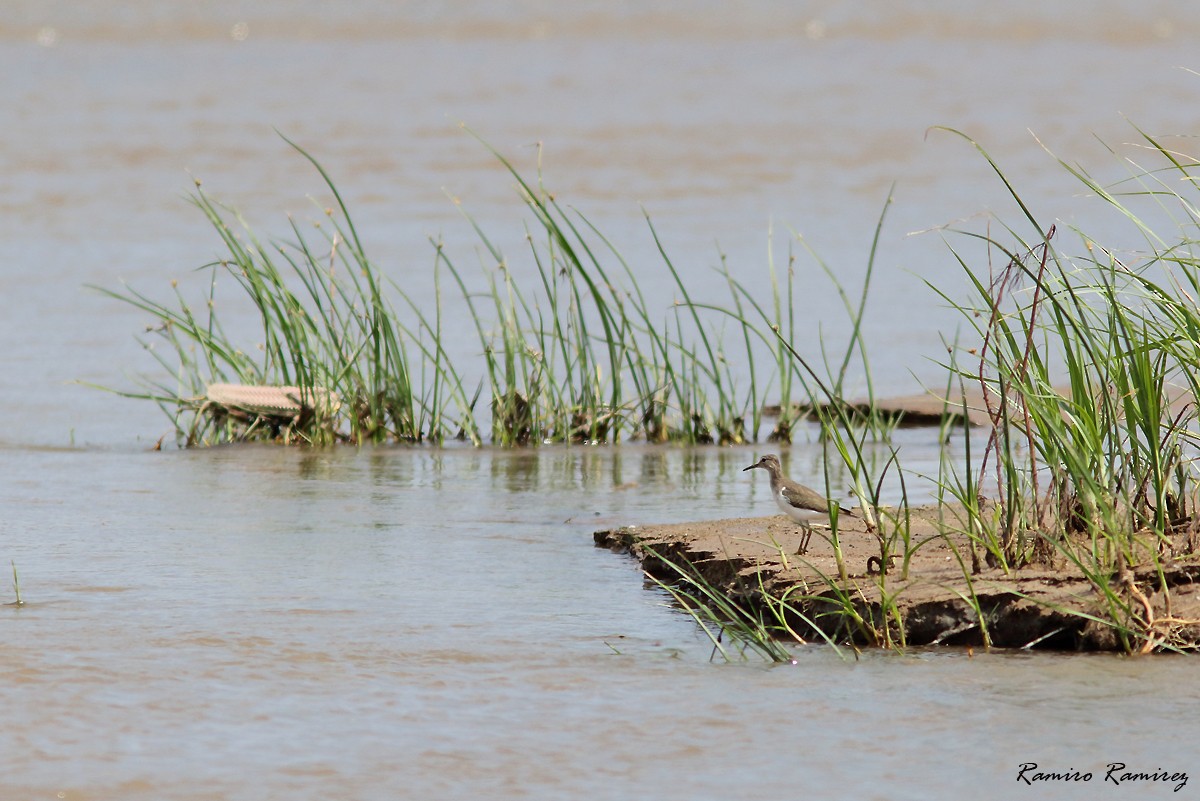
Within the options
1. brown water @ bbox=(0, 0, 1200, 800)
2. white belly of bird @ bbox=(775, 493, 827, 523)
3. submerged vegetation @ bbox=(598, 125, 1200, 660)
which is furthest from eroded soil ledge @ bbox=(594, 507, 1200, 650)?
white belly of bird @ bbox=(775, 493, 827, 523)

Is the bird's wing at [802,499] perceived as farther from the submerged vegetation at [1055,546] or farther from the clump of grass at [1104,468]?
the clump of grass at [1104,468]

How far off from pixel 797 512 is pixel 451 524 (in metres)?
1.14

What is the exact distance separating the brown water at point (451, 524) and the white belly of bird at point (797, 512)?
0.47m

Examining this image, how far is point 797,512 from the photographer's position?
4.64 m

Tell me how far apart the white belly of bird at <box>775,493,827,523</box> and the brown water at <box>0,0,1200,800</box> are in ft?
1.53

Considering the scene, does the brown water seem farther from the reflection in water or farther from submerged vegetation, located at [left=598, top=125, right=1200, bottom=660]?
submerged vegetation, located at [left=598, top=125, right=1200, bottom=660]

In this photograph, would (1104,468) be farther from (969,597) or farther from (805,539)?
(805,539)

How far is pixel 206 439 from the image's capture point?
691 centimetres

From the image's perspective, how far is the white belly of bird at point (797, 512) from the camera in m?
4.61

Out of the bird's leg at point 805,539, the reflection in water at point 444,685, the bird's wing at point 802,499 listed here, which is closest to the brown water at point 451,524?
the reflection in water at point 444,685

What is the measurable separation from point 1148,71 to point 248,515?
15.3m

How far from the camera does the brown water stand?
10.4 feet

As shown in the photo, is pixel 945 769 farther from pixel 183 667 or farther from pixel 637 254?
pixel 637 254

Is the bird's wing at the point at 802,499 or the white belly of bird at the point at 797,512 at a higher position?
the bird's wing at the point at 802,499
